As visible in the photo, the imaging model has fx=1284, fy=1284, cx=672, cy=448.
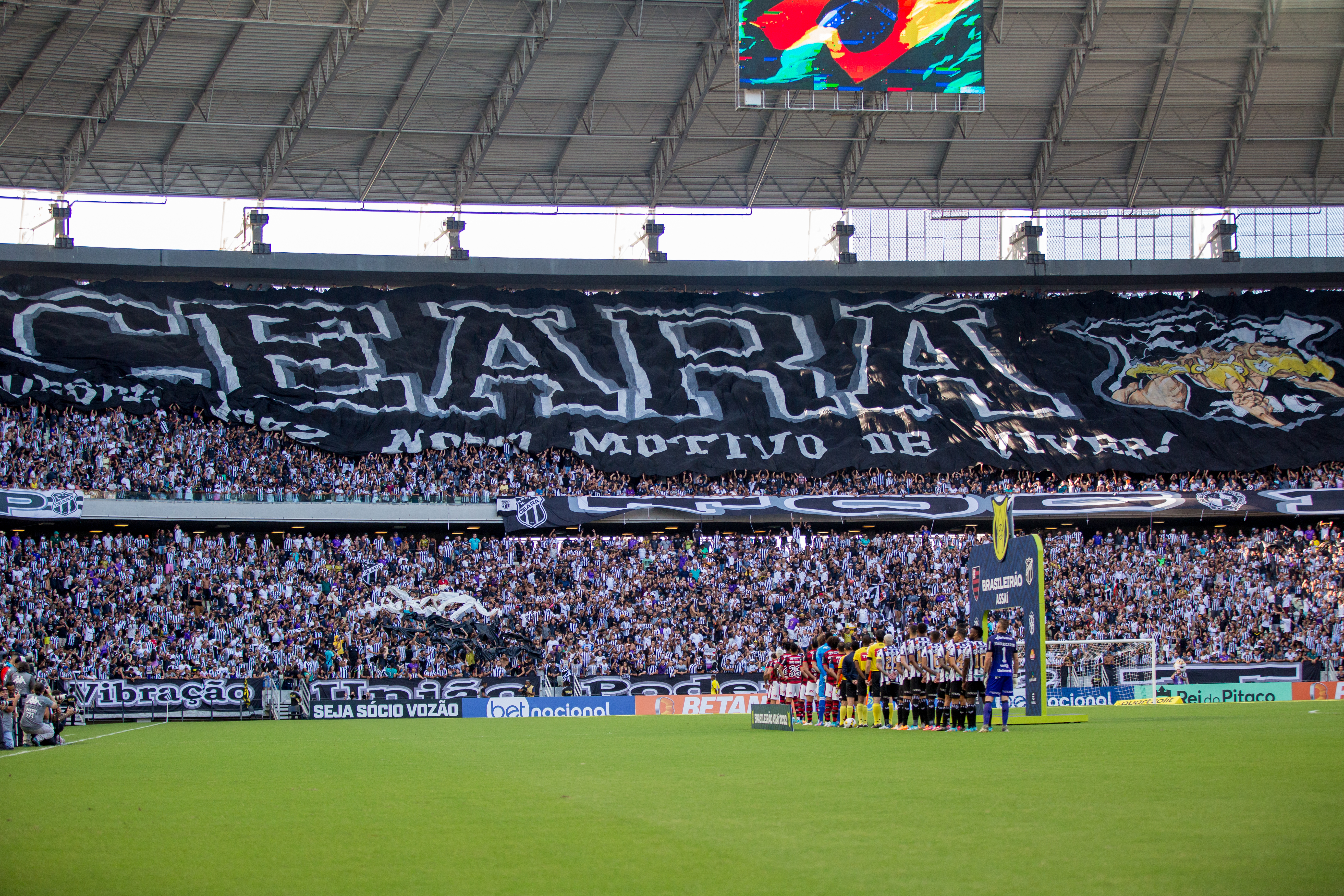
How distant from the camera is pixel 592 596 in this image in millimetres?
41750

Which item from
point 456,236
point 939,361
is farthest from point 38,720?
point 939,361

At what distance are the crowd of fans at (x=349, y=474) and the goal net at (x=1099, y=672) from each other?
10.1 meters

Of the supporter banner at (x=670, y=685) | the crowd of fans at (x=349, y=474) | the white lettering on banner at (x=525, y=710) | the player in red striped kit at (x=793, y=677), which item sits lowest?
the white lettering on banner at (x=525, y=710)

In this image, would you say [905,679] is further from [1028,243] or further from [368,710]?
[1028,243]

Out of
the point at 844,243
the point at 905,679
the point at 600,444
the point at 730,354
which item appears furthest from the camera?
the point at 844,243

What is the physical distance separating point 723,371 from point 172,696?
25097 mm

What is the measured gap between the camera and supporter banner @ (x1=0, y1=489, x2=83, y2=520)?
38.7 m

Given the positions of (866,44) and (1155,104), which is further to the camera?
(1155,104)

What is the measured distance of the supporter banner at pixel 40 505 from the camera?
38.7 meters

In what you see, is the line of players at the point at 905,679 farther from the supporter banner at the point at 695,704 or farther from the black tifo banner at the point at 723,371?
the black tifo banner at the point at 723,371

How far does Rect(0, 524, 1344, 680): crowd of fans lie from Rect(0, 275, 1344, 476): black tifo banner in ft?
13.0

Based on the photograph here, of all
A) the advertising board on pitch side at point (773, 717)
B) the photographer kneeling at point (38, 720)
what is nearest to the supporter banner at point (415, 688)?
the photographer kneeling at point (38, 720)

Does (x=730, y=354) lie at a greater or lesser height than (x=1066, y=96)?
lesser

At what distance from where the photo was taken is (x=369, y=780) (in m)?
12.5
